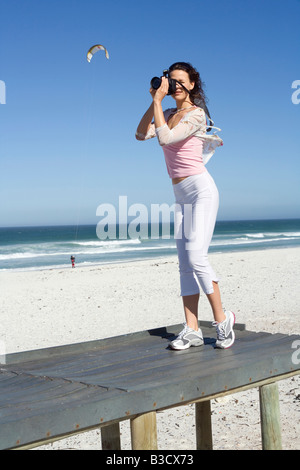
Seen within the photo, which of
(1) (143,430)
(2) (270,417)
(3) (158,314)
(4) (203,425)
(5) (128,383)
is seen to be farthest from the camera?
(3) (158,314)

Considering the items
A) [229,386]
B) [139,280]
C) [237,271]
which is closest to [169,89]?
[229,386]

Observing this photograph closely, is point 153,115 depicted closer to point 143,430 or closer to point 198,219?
point 198,219

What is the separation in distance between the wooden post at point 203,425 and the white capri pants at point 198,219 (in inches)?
39.9

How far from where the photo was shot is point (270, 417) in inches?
141

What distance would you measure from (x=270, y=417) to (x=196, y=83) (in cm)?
240

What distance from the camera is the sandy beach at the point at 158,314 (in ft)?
16.8

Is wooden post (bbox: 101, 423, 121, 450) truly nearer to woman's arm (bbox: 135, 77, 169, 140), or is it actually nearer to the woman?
the woman

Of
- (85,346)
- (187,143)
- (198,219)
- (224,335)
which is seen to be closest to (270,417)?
(224,335)

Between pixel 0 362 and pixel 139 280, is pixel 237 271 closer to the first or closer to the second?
pixel 139 280

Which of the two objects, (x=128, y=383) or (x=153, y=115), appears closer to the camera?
(x=128, y=383)

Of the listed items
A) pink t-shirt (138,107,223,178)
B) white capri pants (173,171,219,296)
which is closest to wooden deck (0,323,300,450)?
white capri pants (173,171,219,296)

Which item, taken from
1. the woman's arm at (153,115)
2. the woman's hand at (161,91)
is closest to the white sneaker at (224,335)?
the woman's arm at (153,115)

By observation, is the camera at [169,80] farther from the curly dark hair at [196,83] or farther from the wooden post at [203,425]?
the wooden post at [203,425]

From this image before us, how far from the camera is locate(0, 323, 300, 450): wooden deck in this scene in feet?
8.71
